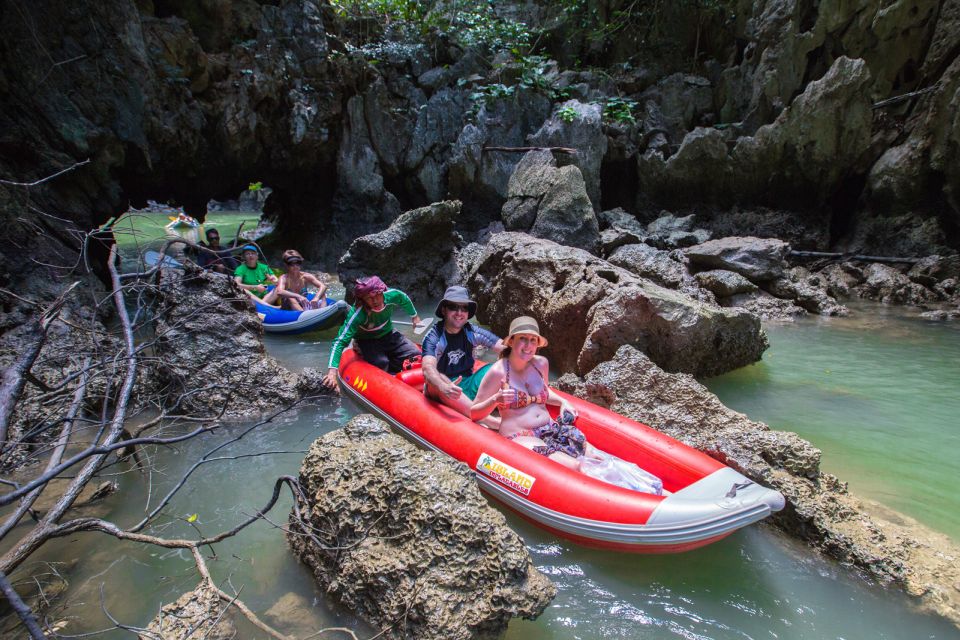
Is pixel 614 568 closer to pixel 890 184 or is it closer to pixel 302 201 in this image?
pixel 890 184

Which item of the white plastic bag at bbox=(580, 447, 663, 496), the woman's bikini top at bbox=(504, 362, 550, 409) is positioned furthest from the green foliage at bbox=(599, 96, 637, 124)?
the white plastic bag at bbox=(580, 447, 663, 496)

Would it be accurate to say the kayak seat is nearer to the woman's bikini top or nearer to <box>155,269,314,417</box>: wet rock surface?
<box>155,269,314,417</box>: wet rock surface

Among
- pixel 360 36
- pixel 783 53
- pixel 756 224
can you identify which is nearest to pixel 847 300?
pixel 756 224

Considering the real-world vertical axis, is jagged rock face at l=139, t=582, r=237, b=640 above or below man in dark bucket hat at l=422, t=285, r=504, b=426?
below

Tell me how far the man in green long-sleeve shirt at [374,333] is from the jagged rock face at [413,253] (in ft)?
12.1

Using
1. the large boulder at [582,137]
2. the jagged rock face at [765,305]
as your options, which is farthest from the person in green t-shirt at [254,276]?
the jagged rock face at [765,305]

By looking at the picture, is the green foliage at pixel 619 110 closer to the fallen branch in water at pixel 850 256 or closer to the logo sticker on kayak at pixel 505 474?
the fallen branch in water at pixel 850 256

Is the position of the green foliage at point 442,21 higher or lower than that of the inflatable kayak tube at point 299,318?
higher

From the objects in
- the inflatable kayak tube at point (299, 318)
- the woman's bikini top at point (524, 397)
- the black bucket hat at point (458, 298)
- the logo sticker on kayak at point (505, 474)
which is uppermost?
the black bucket hat at point (458, 298)

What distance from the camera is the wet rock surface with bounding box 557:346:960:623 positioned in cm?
269

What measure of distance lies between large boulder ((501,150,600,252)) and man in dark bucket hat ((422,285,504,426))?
6.25 m

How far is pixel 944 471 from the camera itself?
386cm

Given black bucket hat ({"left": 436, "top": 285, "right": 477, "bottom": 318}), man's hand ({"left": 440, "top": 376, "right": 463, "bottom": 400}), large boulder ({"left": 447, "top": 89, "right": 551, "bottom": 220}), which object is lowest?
man's hand ({"left": 440, "top": 376, "right": 463, "bottom": 400})

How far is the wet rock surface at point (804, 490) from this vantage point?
106 inches
